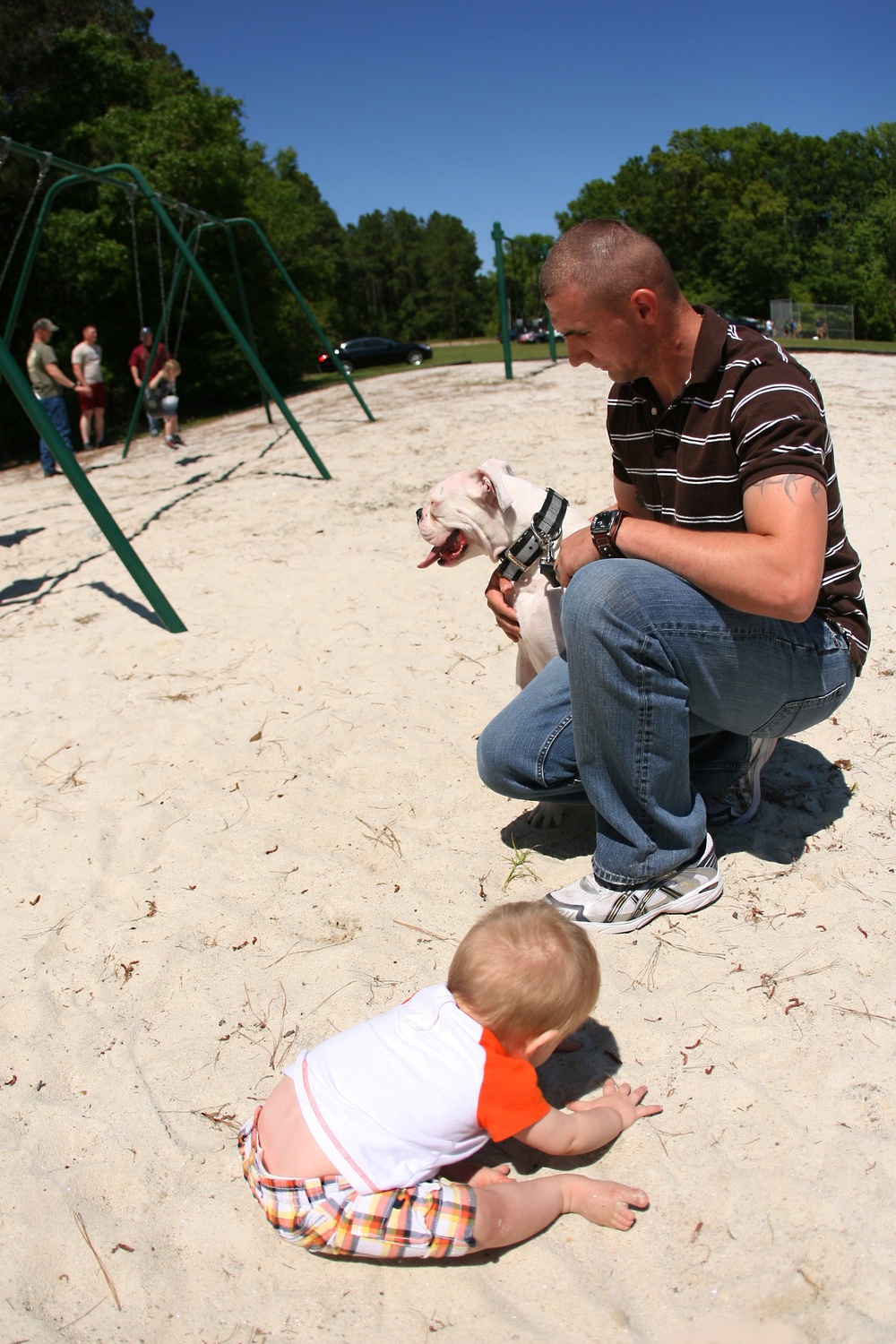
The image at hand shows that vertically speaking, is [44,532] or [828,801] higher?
[44,532]

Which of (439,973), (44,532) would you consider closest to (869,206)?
(44,532)

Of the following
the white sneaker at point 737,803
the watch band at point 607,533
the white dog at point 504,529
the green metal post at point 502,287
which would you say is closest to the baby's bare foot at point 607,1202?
the white sneaker at point 737,803

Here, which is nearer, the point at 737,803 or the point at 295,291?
the point at 737,803

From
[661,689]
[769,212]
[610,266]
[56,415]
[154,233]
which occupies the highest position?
[769,212]

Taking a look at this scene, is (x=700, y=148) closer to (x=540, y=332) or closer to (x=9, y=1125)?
(x=540, y=332)

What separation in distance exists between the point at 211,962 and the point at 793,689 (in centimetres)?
180

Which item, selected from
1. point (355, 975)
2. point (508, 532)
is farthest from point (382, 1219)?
point (508, 532)

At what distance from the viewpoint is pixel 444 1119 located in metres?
1.80

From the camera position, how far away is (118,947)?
109 inches

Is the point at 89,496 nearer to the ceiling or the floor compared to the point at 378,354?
nearer to the floor

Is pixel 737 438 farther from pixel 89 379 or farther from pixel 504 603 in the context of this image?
pixel 89 379

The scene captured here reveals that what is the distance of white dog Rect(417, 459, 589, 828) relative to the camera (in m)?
3.23

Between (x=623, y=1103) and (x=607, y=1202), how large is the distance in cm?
24

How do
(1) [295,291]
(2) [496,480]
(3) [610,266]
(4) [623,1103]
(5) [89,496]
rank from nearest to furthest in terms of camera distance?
(4) [623,1103] → (3) [610,266] → (2) [496,480] → (5) [89,496] → (1) [295,291]
